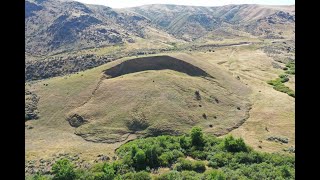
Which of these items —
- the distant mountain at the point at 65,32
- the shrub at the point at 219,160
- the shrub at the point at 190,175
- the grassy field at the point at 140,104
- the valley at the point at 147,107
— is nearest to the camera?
the shrub at the point at 190,175

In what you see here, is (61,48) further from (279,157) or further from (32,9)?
(279,157)

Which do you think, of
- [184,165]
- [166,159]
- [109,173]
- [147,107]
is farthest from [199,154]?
[147,107]

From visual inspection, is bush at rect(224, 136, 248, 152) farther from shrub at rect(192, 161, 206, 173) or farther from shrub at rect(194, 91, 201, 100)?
shrub at rect(194, 91, 201, 100)

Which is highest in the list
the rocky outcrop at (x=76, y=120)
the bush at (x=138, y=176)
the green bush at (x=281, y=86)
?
the green bush at (x=281, y=86)

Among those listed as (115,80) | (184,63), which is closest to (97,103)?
(115,80)

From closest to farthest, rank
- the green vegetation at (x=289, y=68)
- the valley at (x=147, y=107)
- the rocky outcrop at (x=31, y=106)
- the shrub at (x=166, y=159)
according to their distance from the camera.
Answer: the shrub at (x=166, y=159)
the valley at (x=147, y=107)
the rocky outcrop at (x=31, y=106)
the green vegetation at (x=289, y=68)

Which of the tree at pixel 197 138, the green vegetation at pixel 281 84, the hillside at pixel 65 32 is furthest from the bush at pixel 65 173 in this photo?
the hillside at pixel 65 32

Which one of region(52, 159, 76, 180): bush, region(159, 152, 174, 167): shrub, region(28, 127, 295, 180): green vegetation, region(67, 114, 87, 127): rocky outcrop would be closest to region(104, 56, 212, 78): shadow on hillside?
region(67, 114, 87, 127): rocky outcrop

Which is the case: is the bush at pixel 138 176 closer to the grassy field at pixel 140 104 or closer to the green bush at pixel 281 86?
the grassy field at pixel 140 104
